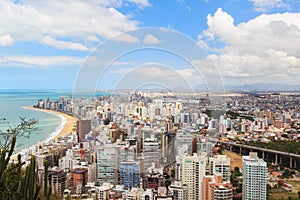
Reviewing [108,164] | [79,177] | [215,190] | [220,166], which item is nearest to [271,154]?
[220,166]

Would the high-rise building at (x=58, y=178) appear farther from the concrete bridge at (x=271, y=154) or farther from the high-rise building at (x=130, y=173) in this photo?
the concrete bridge at (x=271, y=154)

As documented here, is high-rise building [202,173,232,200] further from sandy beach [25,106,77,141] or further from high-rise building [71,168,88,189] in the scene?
sandy beach [25,106,77,141]

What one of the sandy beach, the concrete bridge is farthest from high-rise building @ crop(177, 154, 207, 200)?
the concrete bridge

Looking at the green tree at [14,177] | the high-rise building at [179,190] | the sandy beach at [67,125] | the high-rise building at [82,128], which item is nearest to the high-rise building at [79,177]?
the high-rise building at [82,128]

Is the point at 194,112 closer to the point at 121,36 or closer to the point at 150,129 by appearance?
the point at 150,129

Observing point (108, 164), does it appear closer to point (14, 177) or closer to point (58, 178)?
point (58, 178)

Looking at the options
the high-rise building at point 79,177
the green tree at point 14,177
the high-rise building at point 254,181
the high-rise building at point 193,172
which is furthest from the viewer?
the high-rise building at point 254,181
